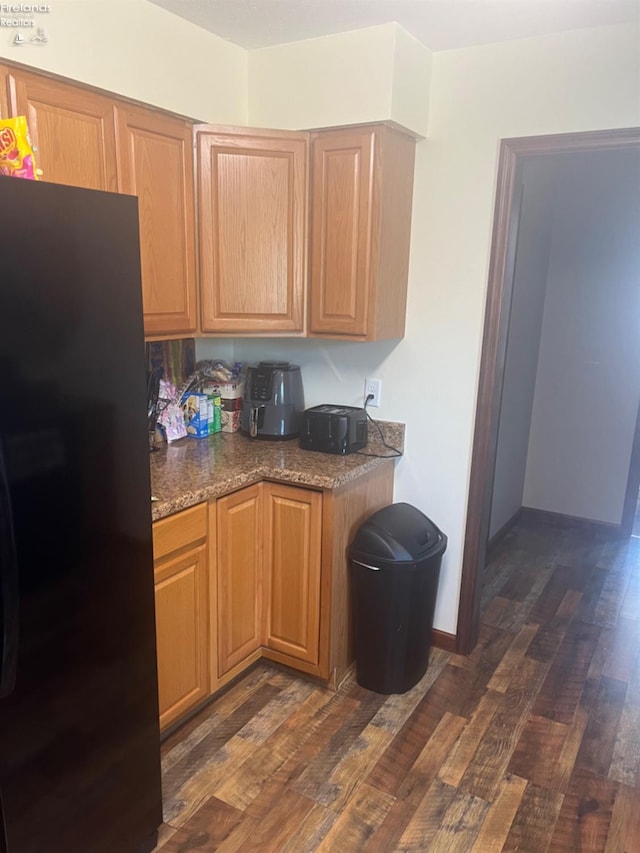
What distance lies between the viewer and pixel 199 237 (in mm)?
2385

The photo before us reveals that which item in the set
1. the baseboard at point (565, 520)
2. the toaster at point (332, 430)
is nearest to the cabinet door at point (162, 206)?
the toaster at point (332, 430)

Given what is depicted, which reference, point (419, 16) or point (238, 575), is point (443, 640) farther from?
point (419, 16)

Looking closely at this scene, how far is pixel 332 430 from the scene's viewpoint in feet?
8.45

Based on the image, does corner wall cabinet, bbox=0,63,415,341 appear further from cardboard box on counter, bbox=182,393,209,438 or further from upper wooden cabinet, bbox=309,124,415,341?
cardboard box on counter, bbox=182,393,209,438

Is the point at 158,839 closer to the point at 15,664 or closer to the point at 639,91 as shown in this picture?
the point at 15,664

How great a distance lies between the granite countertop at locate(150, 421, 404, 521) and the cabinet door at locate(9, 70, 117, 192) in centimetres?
99

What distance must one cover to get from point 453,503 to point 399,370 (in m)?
0.63

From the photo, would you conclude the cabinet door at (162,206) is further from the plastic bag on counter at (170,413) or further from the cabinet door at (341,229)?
the cabinet door at (341,229)

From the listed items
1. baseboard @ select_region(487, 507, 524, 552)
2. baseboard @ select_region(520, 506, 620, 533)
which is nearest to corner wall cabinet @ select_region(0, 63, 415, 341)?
baseboard @ select_region(487, 507, 524, 552)

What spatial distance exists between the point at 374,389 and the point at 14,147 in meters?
1.73

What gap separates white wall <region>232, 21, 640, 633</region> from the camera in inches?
85.5

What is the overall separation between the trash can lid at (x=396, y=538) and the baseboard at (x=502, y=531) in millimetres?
1472

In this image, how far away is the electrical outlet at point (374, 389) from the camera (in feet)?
9.10

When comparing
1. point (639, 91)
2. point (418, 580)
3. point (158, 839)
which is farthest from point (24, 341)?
point (639, 91)
